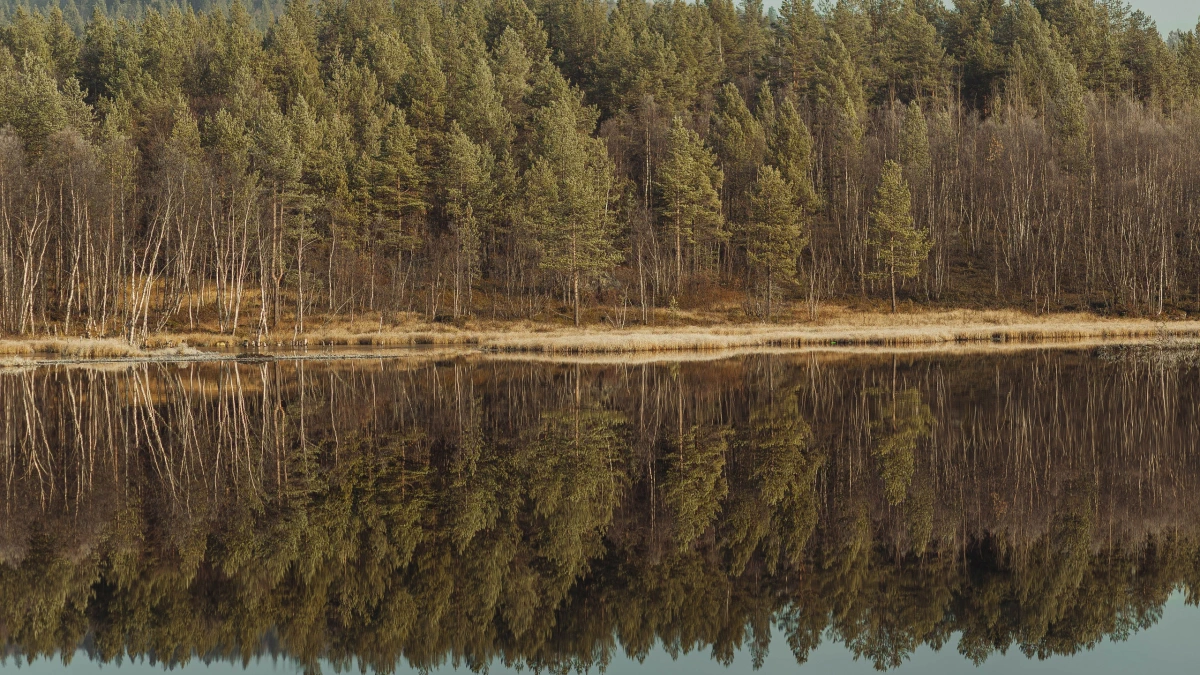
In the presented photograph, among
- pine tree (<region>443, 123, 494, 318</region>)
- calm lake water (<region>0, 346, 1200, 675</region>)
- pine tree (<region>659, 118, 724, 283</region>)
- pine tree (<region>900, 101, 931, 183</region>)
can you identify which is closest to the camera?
calm lake water (<region>0, 346, 1200, 675</region>)

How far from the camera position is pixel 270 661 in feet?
36.6

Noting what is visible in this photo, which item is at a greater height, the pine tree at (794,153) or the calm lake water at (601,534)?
the pine tree at (794,153)

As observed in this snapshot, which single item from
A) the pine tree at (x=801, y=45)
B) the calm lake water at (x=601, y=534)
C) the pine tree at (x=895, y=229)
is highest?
the pine tree at (x=801, y=45)

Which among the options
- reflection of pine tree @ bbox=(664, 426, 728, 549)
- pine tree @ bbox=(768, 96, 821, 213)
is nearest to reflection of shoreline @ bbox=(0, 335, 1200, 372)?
reflection of pine tree @ bbox=(664, 426, 728, 549)

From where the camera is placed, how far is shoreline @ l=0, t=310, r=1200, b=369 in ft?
158

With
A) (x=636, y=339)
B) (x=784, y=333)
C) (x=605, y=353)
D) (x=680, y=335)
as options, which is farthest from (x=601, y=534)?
(x=784, y=333)

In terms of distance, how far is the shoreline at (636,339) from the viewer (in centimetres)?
4816

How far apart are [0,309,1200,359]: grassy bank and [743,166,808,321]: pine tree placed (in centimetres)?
464

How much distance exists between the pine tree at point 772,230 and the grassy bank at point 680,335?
4.64m

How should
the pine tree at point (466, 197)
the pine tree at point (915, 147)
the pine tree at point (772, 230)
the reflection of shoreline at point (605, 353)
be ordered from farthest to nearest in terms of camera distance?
the pine tree at point (915, 147)
the pine tree at point (466, 197)
the pine tree at point (772, 230)
the reflection of shoreline at point (605, 353)

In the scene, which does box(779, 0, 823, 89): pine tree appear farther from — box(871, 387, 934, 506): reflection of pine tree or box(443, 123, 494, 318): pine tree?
box(871, 387, 934, 506): reflection of pine tree

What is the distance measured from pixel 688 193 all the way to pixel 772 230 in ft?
19.8

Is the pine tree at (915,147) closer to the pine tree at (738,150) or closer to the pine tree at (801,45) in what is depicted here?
the pine tree at (738,150)

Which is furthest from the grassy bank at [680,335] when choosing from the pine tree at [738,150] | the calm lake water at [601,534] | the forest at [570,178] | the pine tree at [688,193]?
the calm lake water at [601,534]
